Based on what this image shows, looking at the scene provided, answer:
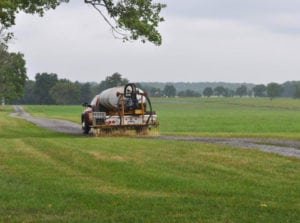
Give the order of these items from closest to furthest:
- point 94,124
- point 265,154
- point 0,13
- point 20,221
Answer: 1. point 20,221
2. point 0,13
3. point 265,154
4. point 94,124

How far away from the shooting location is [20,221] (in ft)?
28.1

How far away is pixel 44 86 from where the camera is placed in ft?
611

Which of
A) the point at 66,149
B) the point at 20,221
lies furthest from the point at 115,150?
the point at 20,221

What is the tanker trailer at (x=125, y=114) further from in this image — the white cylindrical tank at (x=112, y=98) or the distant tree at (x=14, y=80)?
the distant tree at (x=14, y=80)

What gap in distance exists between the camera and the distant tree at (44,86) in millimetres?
183750

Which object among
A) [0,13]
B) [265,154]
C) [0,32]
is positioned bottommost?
[265,154]

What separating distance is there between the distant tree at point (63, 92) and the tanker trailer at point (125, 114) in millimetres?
146628

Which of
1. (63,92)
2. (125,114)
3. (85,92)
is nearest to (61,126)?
(125,114)

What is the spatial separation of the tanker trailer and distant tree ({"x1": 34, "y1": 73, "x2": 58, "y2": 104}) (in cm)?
15268

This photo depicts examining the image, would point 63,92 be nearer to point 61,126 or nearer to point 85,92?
point 85,92

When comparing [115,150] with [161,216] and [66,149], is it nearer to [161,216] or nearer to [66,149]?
[66,149]

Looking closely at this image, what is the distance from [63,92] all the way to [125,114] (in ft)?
503

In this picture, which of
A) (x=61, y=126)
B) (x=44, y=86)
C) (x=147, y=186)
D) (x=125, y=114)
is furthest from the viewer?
(x=44, y=86)

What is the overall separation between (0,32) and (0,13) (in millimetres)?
44867
